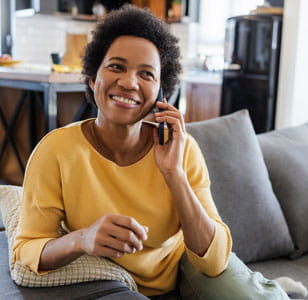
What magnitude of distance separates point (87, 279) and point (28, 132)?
92.6 inches

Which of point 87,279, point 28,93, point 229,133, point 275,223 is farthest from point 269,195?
point 28,93

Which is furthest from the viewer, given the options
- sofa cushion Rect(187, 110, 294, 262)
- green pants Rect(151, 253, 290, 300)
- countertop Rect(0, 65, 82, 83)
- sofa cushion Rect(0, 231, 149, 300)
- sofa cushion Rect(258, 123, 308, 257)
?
countertop Rect(0, 65, 82, 83)

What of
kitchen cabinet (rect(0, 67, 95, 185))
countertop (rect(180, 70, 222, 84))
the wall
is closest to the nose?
kitchen cabinet (rect(0, 67, 95, 185))

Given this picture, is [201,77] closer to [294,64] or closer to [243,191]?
[294,64]

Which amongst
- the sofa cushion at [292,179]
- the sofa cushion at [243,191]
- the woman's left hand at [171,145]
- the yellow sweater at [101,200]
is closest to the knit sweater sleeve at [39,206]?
the yellow sweater at [101,200]

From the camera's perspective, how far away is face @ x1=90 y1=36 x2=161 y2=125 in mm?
A: 1145

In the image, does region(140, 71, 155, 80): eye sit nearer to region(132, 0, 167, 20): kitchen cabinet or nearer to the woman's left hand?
the woman's left hand

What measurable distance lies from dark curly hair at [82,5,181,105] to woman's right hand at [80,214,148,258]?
0.50 m

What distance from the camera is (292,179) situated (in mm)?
1792

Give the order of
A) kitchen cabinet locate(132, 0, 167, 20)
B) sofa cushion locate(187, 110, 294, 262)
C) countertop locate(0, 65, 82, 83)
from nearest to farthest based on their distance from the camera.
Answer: sofa cushion locate(187, 110, 294, 262) → countertop locate(0, 65, 82, 83) → kitchen cabinet locate(132, 0, 167, 20)

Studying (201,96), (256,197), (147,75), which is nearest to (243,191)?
(256,197)

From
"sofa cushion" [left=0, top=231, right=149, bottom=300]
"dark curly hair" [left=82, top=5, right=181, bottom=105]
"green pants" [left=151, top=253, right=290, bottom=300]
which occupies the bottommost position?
"green pants" [left=151, top=253, right=290, bottom=300]

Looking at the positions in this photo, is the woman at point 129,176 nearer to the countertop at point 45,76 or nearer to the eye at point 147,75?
the eye at point 147,75

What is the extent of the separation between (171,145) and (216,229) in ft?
0.76
